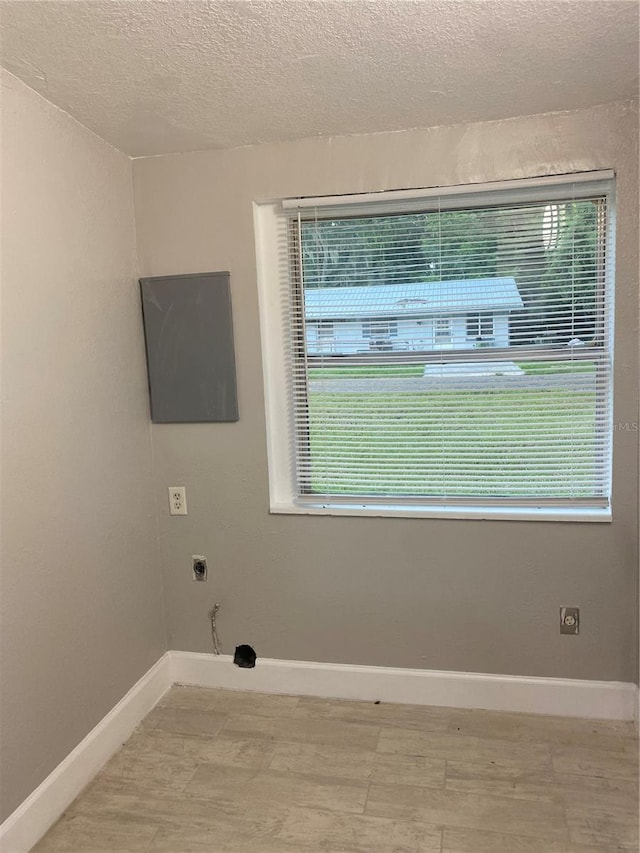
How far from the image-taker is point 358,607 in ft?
8.19

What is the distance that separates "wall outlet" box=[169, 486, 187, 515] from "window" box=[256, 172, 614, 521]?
40 cm

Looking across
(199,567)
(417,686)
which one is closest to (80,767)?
(199,567)

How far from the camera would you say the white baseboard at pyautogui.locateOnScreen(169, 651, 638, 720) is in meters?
2.32

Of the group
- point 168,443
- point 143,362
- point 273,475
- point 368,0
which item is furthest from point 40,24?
point 273,475

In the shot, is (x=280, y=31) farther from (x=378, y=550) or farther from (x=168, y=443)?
(x=378, y=550)

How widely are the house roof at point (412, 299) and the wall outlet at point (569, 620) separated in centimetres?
120

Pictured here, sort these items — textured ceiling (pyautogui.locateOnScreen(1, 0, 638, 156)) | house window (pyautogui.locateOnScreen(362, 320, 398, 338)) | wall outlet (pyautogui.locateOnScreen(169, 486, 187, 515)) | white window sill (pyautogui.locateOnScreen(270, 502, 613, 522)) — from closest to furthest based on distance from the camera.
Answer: textured ceiling (pyautogui.locateOnScreen(1, 0, 638, 156)), white window sill (pyautogui.locateOnScreen(270, 502, 613, 522)), house window (pyautogui.locateOnScreen(362, 320, 398, 338)), wall outlet (pyautogui.locateOnScreen(169, 486, 187, 515))

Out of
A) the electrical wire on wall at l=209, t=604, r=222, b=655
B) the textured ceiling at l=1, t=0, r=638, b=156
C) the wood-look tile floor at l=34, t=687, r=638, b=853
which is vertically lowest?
the wood-look tile floor at l=34, t=687, r=638, b=853

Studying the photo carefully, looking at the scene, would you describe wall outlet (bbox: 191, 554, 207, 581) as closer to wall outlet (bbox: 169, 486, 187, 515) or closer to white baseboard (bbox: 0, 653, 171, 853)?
wall outlet (bbox: 169, 486, 187, 515)

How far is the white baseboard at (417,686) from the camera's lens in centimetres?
232

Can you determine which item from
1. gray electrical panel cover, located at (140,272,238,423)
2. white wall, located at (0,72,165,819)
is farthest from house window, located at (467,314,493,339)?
white wall, located at (0,72,165,819)

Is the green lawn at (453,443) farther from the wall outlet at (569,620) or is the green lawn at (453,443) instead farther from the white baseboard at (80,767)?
the white baseboard at (80,767)

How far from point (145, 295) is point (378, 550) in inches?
57.1

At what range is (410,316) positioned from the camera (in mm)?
2367
